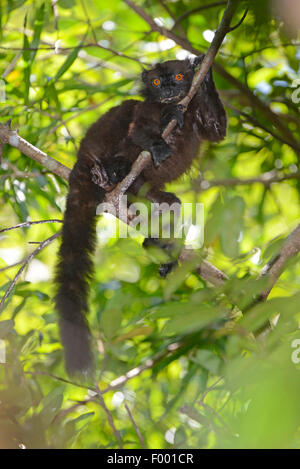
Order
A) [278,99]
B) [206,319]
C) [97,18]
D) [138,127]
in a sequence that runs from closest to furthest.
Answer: [206,319] < [138,127] < [97,18] < [278,99]

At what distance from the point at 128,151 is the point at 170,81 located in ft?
2.04

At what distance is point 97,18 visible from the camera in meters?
4.14

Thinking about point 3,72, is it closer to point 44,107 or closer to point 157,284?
point 44,107

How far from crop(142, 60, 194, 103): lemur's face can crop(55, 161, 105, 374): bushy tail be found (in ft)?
2.67

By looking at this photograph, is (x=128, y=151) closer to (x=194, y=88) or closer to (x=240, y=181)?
(x=194, y=88)

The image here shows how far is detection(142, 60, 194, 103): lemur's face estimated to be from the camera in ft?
11.7

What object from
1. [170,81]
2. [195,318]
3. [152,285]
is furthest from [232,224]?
[152,285]

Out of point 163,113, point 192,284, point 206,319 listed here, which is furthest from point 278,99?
point 206,319

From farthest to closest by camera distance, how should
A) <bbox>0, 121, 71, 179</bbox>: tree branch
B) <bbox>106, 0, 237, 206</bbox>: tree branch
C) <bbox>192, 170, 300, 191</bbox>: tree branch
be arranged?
<bbox>192, 170, 300, 191</bbox>: tree branch, <bbox>0, 121, 71, 179</bbox>: tree branch, <bbox>106, 0, 237, 206</bbox>: tree branch

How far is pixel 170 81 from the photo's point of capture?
3.69 metres

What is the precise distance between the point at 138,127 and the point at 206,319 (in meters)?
2.25

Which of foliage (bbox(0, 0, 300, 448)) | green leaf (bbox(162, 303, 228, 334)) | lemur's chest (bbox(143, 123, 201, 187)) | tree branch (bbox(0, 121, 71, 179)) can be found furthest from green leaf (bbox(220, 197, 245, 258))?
lemur's chest (bbox(143, 123, 201, 187))

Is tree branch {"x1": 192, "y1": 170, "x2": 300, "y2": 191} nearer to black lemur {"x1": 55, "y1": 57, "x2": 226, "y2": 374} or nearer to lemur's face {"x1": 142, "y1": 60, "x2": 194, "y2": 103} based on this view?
black lemur {"x1": 55, "y1": 57, "x2": 226, "y2": 374}

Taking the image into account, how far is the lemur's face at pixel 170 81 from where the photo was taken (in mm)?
3572
